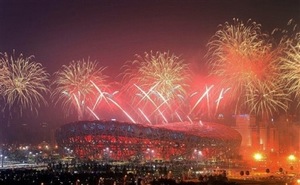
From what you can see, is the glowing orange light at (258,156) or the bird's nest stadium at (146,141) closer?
the bird's nest stadium at (146,141)

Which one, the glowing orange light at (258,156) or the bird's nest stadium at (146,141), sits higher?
the bird's nest stadium at (146,141)

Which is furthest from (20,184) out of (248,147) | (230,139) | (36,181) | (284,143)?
(284,143)

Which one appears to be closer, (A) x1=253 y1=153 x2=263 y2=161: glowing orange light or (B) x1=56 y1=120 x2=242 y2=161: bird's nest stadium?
(B) x1=56 y1=120 x2=242 y2=161: bird's nest stadium

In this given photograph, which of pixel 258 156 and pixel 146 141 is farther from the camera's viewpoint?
pixel 258 156

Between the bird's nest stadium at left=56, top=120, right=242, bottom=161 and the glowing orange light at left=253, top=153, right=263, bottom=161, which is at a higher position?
the bird's nest stadium at left=56, top=120, right=242, bottom=161

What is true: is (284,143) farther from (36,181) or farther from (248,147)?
(36,181)

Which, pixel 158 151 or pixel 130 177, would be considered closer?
pixel 130 177

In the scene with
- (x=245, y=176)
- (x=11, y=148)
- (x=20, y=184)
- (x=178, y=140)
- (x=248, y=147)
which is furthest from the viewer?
(x=11, y=148)

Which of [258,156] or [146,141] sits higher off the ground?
[146,141]
